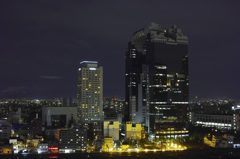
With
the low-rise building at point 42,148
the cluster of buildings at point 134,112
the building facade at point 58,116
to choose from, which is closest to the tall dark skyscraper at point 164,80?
the cluster of buildings at point 134,112

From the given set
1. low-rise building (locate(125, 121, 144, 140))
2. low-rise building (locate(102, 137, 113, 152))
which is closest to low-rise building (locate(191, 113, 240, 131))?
low-rise building (locate(125, 121, 144, 140))

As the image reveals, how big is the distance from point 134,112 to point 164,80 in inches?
204

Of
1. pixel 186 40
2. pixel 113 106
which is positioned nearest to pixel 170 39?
pixel 186 40

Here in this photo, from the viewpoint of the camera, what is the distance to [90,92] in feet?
120

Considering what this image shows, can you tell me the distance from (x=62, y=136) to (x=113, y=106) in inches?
1144

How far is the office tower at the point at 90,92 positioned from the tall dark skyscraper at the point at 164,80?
512 centimetres

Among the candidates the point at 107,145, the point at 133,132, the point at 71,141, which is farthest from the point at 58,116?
the point at 107,145

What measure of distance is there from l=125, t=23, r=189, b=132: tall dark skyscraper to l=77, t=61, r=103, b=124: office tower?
16.8 ft

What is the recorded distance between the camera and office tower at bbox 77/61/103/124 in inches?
1425

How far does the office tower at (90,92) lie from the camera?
36.2 meters

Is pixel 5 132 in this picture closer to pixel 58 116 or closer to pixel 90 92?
pixel 58 116

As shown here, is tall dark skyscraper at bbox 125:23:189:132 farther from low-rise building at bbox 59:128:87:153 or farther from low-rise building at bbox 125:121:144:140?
low-rise building at bbox 59:128:87:153

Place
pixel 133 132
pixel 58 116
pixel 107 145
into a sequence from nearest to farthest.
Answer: pixel 107 145 → pixel 133 132 → pixel 58 116

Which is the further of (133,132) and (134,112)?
(134,112)
